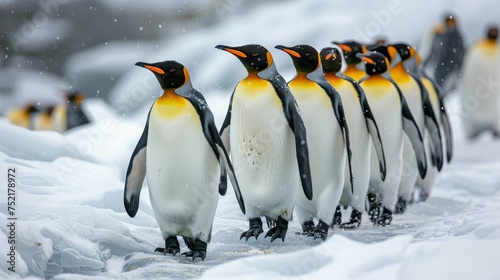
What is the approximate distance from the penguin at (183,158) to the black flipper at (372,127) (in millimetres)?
931

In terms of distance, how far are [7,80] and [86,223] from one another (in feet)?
43.9

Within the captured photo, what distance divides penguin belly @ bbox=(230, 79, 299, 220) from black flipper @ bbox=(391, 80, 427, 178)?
0.95 metres

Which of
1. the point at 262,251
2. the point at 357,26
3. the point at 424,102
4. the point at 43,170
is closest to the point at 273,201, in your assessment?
the point at 262,251

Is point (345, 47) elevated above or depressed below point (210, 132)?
above

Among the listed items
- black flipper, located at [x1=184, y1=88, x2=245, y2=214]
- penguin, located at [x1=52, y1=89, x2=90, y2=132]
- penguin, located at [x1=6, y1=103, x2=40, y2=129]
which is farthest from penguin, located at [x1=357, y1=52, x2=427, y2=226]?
penguin, located at [x1=6, y1=103, x2=40, y2=129]

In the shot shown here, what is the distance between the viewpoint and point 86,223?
2688 mm

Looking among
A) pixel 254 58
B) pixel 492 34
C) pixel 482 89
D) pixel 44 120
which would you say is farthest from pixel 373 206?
pixel 44 120

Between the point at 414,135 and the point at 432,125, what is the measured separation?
37 centimetres

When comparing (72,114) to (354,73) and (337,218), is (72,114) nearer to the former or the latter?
(354,73)

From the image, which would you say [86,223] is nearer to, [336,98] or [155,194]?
[155,194]

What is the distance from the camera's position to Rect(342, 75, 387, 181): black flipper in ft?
11.1

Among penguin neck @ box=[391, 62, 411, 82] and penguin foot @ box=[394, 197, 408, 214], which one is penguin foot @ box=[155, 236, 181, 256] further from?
penguin neck @ box=[391, 62, 411, 82]

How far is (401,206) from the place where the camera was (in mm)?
4008

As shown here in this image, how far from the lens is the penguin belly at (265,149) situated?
287cm
